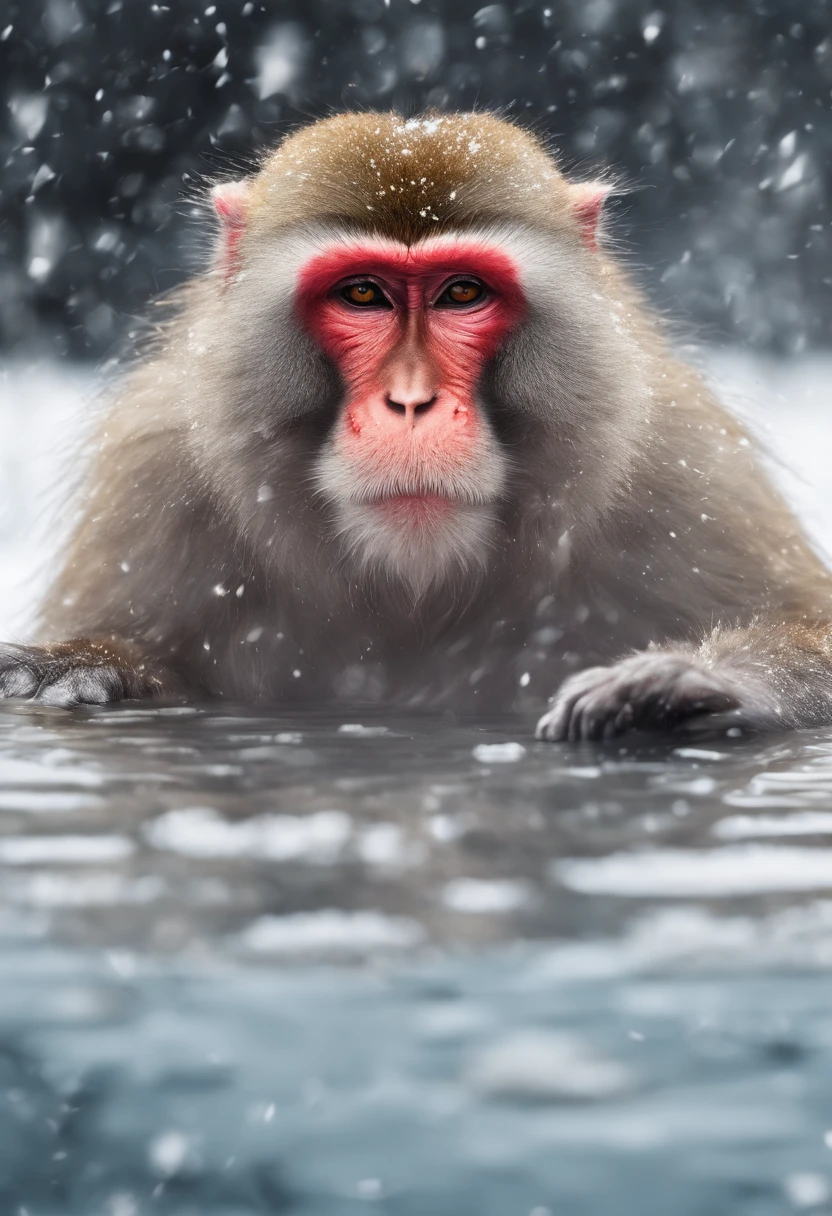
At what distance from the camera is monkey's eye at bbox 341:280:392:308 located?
2.64 meters

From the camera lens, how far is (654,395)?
2.96 metres

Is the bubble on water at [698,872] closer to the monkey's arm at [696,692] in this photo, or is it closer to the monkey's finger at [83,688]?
the monkey's arm at [696,692]

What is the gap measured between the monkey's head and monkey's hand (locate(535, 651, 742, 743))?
0.43 m

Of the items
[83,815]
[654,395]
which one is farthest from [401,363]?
[83,815]

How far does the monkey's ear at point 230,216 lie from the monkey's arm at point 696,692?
3.58 ft

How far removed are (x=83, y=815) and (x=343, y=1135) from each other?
0.67 m

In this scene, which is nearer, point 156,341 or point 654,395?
point 654,395

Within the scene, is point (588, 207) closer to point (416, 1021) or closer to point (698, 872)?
point (698, 872)

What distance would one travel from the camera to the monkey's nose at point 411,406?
2.39 m

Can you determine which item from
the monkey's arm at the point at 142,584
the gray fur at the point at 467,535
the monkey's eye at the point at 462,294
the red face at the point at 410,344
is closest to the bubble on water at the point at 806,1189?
the gray fur at the point at 467,535

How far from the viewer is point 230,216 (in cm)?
291

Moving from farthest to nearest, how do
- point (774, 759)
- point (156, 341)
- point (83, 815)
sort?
point (156, 341) → point (774, 759) → point (83, 815)

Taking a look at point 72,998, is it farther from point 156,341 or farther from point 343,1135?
point 156,341

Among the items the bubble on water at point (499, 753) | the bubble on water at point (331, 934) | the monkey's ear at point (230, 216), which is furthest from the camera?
the monkey's ear at point (230, 216)
